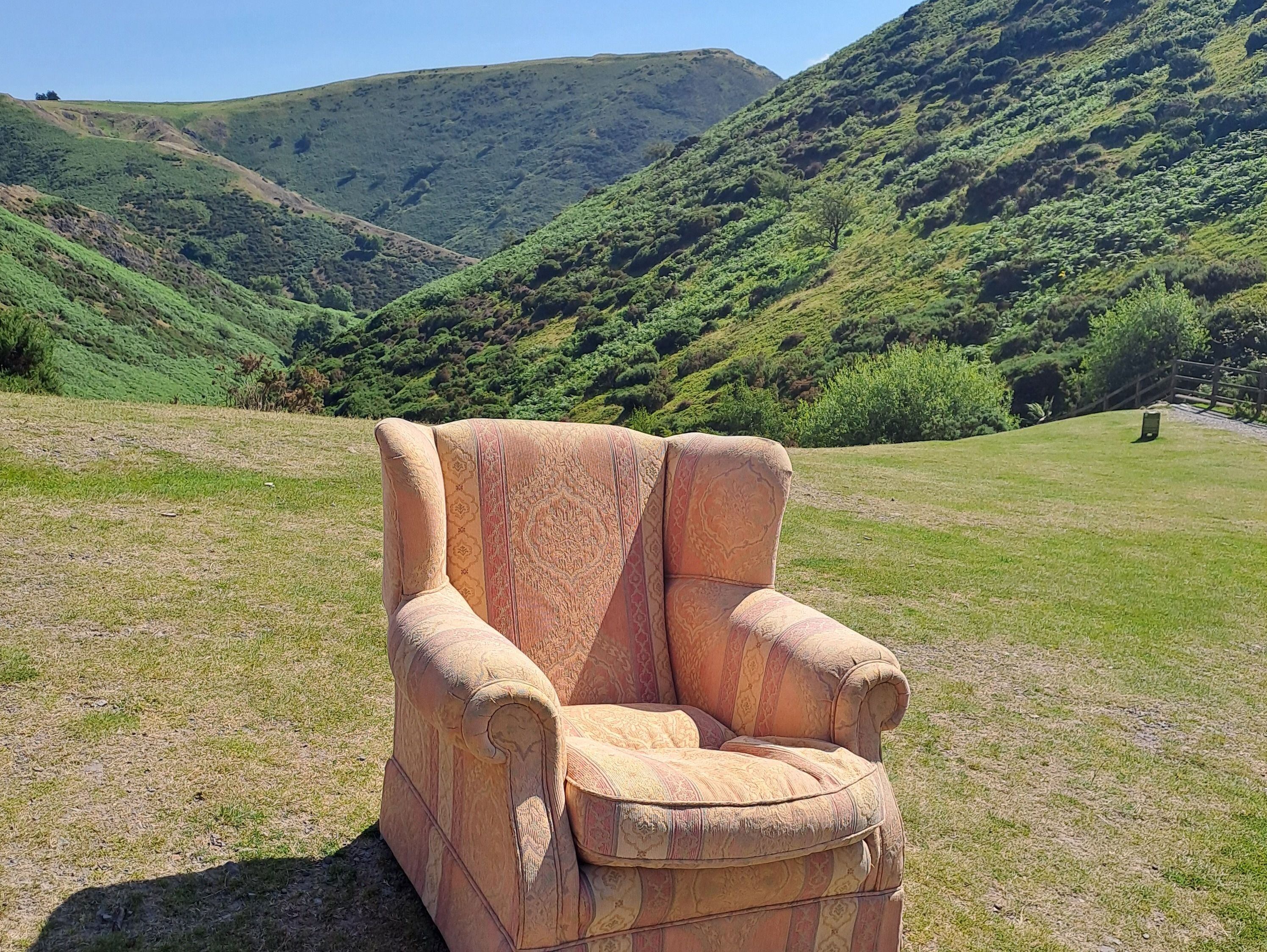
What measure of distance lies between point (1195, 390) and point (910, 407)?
21.7 ft

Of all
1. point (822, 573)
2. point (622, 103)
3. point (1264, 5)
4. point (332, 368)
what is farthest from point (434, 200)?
point (822, 573)

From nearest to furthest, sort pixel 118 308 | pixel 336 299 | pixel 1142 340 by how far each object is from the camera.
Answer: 1. pixel 1142 340
2. pixel 118 308
3. pixel 336 299

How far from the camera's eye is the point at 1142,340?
26719mm

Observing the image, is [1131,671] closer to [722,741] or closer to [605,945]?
[722,741]

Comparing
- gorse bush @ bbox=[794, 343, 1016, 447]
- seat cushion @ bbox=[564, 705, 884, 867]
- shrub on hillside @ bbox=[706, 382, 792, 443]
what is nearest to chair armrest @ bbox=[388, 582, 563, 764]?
seat cushion @ bbox=[564, 705, 884, 867]

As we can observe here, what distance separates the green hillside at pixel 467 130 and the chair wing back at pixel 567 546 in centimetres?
12900

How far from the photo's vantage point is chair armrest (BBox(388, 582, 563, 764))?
2.30 metres

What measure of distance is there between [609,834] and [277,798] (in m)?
1.86

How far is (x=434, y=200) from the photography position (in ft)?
477

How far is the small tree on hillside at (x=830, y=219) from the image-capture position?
A: 51875 millimetres

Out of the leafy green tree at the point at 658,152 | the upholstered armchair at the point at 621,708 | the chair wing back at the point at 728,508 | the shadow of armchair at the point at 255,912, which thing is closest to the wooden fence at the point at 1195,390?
the chair wing back at the point at 728,508

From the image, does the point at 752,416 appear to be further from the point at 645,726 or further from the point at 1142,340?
the point at 645,726

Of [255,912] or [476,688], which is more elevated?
[476,688]

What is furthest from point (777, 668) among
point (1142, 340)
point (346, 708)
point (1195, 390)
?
point (1142, 340)
